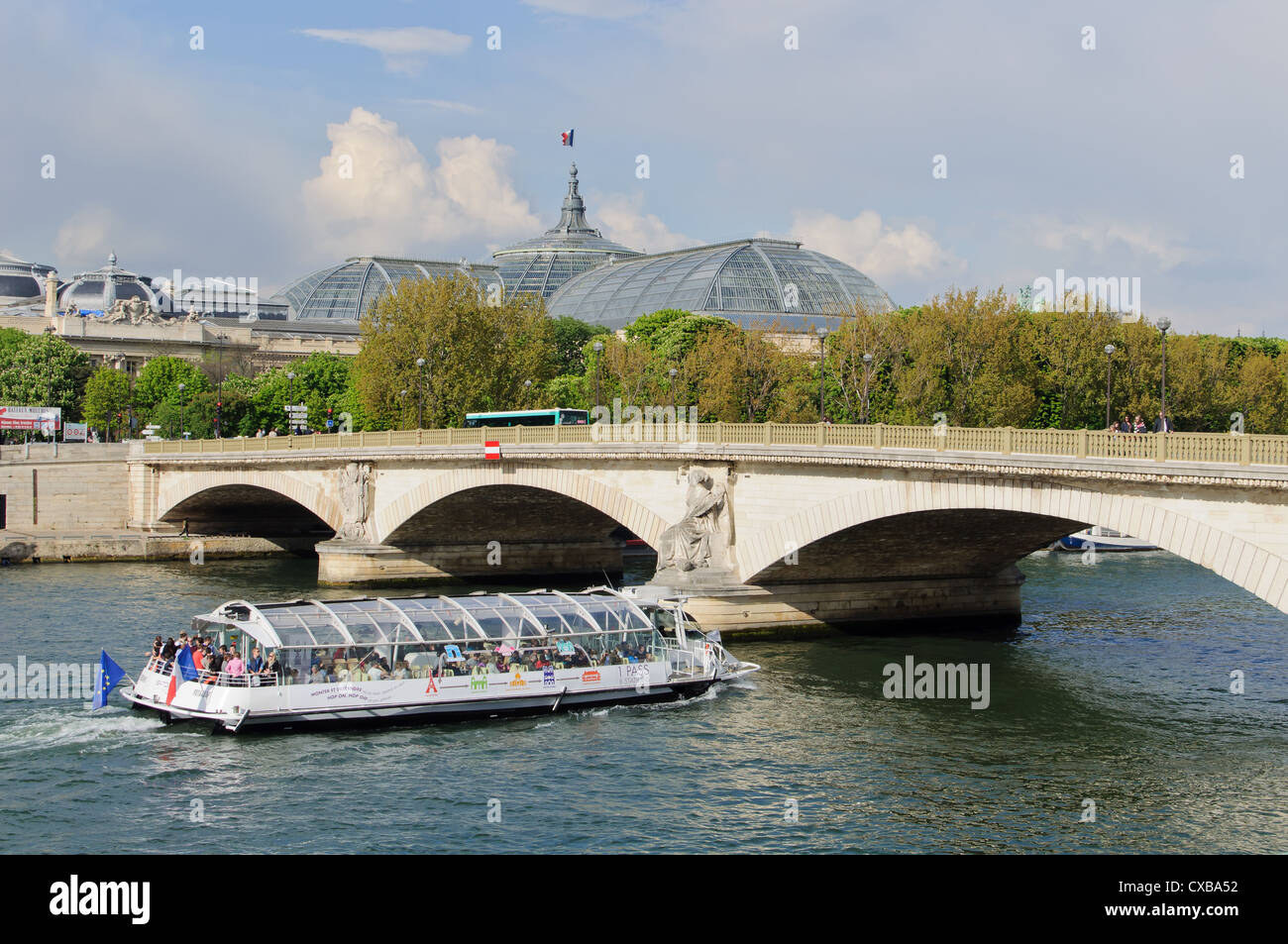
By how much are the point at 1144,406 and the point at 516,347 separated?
129 feet

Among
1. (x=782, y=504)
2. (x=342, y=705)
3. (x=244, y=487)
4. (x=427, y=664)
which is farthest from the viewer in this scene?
(x=244, y=487)

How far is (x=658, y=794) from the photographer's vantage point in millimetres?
30234

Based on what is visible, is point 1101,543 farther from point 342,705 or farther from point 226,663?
point 226,663

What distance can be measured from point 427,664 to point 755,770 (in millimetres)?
9536

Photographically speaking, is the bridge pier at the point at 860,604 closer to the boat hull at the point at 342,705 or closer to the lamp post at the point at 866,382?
the lamp post at the point at 866,382

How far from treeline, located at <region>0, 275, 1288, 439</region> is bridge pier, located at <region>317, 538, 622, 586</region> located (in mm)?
8776

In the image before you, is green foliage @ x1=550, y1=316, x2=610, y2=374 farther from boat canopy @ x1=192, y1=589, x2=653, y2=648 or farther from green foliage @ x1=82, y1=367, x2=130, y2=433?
boat canopy @ x1=192, y1=589, x2=653, y2=648

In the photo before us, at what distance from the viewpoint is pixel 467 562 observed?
6875cm

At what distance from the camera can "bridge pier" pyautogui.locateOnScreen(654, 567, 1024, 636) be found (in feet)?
156

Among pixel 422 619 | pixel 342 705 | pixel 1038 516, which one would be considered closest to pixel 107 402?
pixel 422 619

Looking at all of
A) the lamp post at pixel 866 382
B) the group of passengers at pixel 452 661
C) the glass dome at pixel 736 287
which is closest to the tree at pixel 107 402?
the glass dome at pixel 736 287

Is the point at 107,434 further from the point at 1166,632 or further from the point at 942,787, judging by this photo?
the point at 942,787
